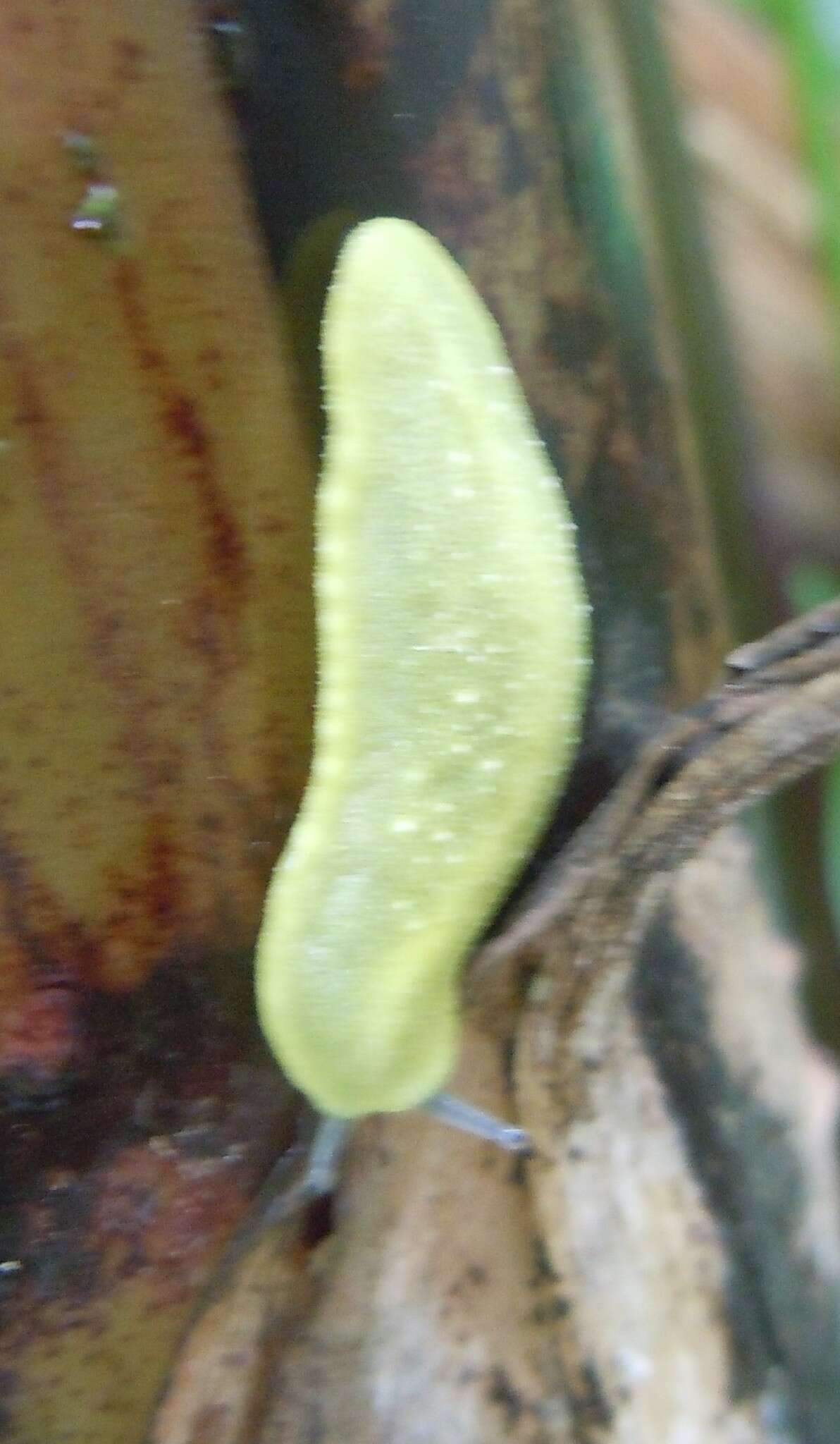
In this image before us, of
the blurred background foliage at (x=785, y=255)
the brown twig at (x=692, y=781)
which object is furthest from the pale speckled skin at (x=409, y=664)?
the blurred background foliage at (x=785, y=255)

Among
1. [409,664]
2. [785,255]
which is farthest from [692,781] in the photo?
[785,255]

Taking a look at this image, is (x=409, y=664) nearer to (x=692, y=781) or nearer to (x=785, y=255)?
(x=692, y=781)

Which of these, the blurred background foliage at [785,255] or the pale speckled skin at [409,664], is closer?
the pale speckled skin at [409,664]

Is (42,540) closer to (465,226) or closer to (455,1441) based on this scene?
(465,226)

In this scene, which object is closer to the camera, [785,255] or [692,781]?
[692,781]

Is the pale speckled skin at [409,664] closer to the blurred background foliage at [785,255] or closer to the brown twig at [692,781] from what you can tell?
the brown twig at [692,781]

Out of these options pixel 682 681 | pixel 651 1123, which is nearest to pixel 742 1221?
pixel 651 1123

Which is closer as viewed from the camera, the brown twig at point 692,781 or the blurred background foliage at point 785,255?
the brown twig at point 692,781

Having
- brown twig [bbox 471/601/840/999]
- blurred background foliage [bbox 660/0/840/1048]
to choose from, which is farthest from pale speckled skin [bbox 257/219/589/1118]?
blurred background foliage [bbox 660/0/840/1048]

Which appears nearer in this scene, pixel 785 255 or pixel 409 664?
pixel 409 664
